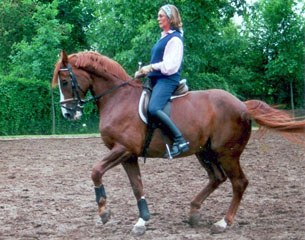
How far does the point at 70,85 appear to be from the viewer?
23.0ft

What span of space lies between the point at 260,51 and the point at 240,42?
18.7 ft

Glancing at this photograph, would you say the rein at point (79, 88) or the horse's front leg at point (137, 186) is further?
the rein at point (79, 88)

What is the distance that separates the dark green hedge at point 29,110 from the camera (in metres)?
25.7

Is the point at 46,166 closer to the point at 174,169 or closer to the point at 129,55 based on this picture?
the point at 174,169

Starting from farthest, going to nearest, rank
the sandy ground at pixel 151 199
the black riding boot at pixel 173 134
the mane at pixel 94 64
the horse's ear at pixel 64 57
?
the mane at pixel 94 64 < the horse's ear at pixel 64 57 < the black riding boot at pixel 173 134 < the sandy ground at pixel 151 199

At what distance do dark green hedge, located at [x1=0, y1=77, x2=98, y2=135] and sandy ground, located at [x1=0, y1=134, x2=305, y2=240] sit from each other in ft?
38.0

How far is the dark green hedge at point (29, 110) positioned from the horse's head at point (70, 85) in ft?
62.9

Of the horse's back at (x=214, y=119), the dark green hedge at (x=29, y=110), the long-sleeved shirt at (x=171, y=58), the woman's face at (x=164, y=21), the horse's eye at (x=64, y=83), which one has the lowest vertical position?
the dark green hedge at (x=29, y=110)

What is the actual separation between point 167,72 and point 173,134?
702 mm

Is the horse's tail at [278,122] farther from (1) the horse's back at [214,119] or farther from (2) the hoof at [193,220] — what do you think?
(2) the hoof at [193,220]

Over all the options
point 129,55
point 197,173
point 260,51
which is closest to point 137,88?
point 197,173

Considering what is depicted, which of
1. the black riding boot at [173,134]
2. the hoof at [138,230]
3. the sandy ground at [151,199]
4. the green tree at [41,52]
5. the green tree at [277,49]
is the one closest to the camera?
the hoof at [138,230]

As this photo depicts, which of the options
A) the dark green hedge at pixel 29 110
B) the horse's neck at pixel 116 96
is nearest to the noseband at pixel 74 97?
the horse's neck at pixel 116 96

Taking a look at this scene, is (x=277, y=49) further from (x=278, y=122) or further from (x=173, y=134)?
(x=173, y=134)
